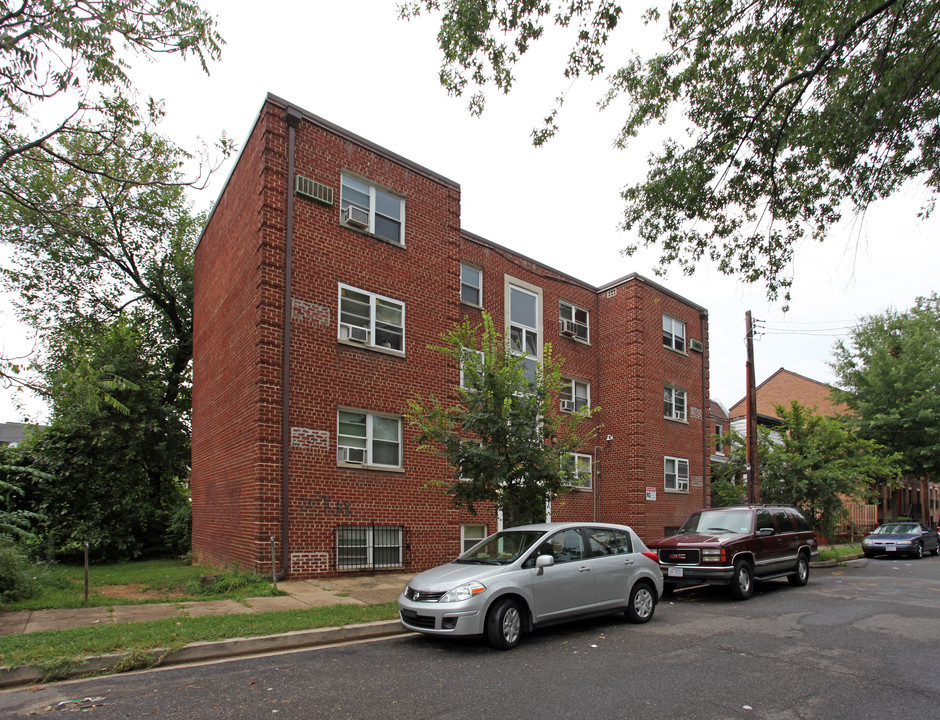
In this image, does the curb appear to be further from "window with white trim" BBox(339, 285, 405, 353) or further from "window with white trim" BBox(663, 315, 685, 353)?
"window with white trim" BBox(663, 315, 685, 353)

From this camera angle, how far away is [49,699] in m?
5.83

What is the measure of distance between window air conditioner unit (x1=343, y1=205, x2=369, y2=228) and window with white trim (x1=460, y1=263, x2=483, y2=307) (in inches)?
174

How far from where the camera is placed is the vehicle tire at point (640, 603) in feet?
31.2

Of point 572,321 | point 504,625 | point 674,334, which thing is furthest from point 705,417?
point 504,625

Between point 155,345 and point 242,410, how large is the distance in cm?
1169

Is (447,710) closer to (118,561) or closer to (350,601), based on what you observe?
(350,601)

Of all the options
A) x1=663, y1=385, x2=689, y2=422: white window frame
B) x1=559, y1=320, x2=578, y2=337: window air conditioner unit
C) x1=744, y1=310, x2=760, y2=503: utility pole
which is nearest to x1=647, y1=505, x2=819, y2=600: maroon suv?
x1=744, y1=310, x2=760, y2=503: utility pole

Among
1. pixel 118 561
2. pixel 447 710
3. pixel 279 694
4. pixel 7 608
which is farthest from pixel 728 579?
pixel 118 561

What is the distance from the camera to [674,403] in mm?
24125

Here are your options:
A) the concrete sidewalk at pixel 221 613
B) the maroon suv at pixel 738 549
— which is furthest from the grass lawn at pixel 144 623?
the maroon suv at pixel 738 549

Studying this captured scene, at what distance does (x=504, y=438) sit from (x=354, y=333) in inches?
197

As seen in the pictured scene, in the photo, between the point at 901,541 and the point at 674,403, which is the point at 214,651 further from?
the point at 901,541

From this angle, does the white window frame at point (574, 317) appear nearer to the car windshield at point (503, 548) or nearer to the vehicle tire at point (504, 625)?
the car windshield at point (503, 548)

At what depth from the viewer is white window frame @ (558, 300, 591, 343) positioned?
22375 millimetres
